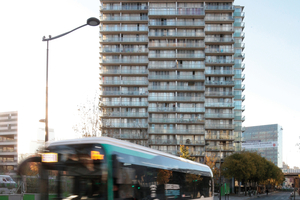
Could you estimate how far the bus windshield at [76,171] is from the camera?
8.24m

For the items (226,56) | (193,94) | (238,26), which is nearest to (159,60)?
(193,94)

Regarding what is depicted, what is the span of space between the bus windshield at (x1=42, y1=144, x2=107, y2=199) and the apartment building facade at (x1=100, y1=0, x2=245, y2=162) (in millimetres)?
57625

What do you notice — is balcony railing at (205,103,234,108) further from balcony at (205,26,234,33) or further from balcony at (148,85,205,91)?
balcony at (205,26,234,33)

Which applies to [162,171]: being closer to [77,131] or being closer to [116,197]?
[116,197]

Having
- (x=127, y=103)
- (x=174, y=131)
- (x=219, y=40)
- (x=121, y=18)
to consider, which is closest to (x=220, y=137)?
(x=174, y=131)

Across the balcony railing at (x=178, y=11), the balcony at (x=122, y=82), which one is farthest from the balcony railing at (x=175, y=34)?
the balcony at (x=122, y=82)

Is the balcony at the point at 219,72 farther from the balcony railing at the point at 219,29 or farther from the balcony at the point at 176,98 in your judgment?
the balcony railing at the point at 219,29

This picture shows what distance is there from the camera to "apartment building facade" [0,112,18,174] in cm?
8562

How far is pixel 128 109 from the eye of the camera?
68.9 metres

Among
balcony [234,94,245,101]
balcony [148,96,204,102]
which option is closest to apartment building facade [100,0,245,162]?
balcony [148,96,204,102]

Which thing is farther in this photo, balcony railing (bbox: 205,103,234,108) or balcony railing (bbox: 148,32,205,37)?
balcony railing (bbox: 148,32,205,37)

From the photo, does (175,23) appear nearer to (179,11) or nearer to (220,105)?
(179,11)

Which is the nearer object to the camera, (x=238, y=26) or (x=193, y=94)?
(x=193, y=94)

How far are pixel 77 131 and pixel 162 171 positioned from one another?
21853 millimetres
